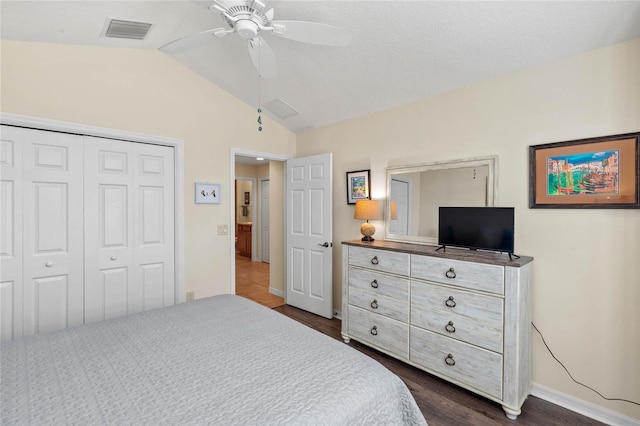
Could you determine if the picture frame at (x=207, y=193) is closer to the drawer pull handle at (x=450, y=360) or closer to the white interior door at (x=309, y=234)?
the white interior door at (x=309, y=234)

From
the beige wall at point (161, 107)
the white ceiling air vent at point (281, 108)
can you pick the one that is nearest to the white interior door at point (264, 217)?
the beige wall at point (161, 107)

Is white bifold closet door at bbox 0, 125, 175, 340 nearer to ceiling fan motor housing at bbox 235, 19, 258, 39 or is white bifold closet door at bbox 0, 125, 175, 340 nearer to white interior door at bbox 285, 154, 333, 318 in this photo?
white interior door at bbox 285, 154, 333, 318

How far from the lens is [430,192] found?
2.78 m

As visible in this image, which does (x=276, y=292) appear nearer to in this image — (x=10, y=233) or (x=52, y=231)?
(x=52, y=231)

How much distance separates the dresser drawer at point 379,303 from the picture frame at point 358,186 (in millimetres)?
1027

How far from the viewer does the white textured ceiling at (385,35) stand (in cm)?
182

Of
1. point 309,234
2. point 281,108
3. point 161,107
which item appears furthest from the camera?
point 309,234

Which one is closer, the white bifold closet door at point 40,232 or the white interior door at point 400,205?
the white bifold closet door at point 40,232

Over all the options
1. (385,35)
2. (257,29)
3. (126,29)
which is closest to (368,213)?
(385,35)

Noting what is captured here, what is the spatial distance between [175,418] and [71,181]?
8.02ft

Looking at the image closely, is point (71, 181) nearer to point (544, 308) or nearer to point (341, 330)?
point (341, 330)

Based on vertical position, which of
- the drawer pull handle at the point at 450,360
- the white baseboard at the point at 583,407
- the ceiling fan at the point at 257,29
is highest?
the ceiling fan at the point at 257,29

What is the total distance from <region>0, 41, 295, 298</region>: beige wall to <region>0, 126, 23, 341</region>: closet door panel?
0.99 feet

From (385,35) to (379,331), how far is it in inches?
94.0
